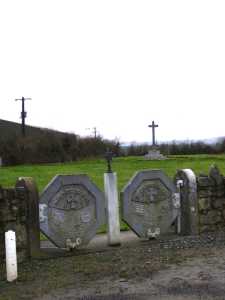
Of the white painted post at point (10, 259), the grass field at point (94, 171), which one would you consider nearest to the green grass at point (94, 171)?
the grass field at point (94, 171)

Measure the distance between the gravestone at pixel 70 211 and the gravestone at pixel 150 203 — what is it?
0.48m

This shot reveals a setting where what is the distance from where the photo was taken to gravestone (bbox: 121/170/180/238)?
8414 mm

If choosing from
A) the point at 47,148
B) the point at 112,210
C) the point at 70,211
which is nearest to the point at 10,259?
the point at 70,211

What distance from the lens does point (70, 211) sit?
7898 mm

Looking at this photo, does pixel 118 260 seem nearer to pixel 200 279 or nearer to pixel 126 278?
pixel 126 278

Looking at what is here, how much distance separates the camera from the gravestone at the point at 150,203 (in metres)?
8.41

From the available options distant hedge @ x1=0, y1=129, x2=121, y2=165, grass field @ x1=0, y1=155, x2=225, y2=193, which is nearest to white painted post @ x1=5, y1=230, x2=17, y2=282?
grass field @ x1=0, y1=155, x2=225, y2=193

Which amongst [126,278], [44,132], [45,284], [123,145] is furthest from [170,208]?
[123,145]

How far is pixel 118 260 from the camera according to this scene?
23.7 ft

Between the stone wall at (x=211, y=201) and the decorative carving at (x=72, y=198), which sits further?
the stone wall at (x=211, y=201)

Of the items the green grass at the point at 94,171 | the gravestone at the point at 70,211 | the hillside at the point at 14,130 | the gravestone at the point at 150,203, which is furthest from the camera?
the hillside at the point at 14,130

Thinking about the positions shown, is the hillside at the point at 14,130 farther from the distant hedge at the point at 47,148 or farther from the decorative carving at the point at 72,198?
the decorative carving at the point at 72,198

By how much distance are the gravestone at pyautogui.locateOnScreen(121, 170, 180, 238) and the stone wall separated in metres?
0.45

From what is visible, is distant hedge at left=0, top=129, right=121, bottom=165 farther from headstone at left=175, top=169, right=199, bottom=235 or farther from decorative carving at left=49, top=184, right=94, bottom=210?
decorative carving at left=49, top=184, right=94, bottom=210
